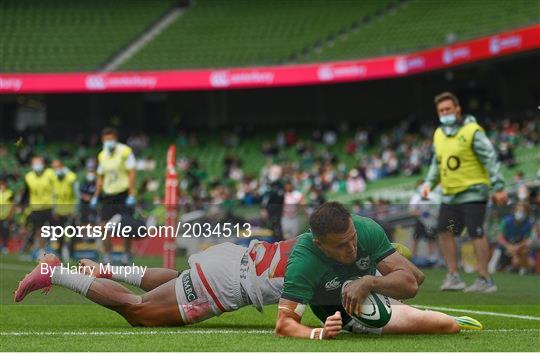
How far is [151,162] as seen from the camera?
122 feet

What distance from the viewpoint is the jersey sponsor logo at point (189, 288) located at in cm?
739

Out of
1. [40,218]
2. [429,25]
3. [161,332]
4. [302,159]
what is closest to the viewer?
[161,332]

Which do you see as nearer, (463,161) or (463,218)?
(463,218)

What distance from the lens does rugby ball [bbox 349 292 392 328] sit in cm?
661

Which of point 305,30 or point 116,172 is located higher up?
A: point 305,30

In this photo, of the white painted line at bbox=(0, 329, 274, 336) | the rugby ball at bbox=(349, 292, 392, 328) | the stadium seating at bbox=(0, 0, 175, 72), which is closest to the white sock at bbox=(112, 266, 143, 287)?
the white painted line at bbox=(0, 329, 274, 336)

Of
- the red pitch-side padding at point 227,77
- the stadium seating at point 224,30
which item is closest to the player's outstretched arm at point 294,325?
the red pitch-side padding at point 227,77

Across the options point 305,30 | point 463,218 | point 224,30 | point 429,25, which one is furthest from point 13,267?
point 224,30

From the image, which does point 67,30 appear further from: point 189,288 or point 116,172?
point 189,288

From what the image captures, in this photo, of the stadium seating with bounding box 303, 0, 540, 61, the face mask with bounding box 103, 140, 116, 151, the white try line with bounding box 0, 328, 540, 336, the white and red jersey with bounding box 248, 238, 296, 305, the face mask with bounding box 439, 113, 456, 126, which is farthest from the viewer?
the stadium seating with bounding box 303, 0, 540, 61

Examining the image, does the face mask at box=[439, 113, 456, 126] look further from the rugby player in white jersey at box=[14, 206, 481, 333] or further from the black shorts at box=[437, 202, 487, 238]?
the rugby player in white jersey at box=[14, 206, 481, 333]

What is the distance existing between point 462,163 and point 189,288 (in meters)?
4.50

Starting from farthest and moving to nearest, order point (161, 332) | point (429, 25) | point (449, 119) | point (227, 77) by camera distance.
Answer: point (227, 77)
point (429, 25)
point (449, 119)
point (161, 332)

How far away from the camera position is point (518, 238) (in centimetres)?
1142
